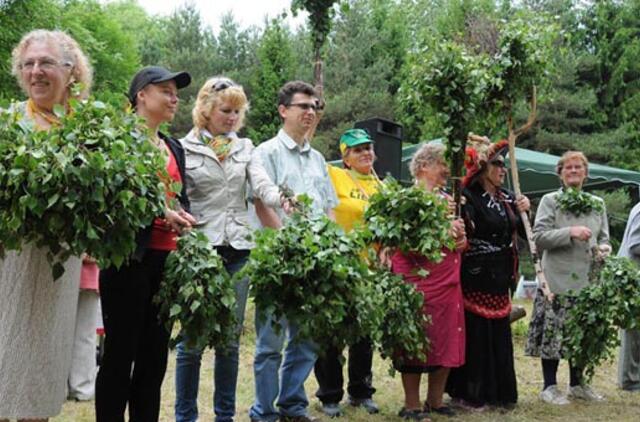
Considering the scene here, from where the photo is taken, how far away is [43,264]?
3.38 m

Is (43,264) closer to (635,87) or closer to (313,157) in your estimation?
(313,157)

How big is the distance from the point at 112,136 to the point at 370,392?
3.31 metres

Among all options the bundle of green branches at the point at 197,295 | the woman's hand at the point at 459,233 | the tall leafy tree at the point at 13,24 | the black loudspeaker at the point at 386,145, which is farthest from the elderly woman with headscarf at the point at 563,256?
the tall leafy tree at the point at 13,24

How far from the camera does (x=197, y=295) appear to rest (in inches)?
141

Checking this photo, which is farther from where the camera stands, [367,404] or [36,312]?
[367,404]

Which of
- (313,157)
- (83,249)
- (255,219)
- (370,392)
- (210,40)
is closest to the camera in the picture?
(83,249)

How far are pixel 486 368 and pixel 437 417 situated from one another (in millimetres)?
636

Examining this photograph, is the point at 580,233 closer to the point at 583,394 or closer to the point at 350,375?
the point at 583,394

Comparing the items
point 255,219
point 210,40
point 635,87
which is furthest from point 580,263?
point 210,40

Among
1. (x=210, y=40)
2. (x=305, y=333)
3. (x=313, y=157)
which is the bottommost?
(x=305, y=333)

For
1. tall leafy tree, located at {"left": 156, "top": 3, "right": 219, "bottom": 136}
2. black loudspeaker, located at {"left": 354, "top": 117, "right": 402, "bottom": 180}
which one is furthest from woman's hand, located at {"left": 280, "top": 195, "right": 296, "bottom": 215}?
tall leafy tree, located at {"left": 156, "top": 3, "right": 219, "bottom": 136}

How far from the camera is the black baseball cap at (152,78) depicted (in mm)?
4027

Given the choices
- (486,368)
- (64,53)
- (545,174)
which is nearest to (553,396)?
(486,368)

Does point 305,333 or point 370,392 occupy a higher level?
point 305,333
